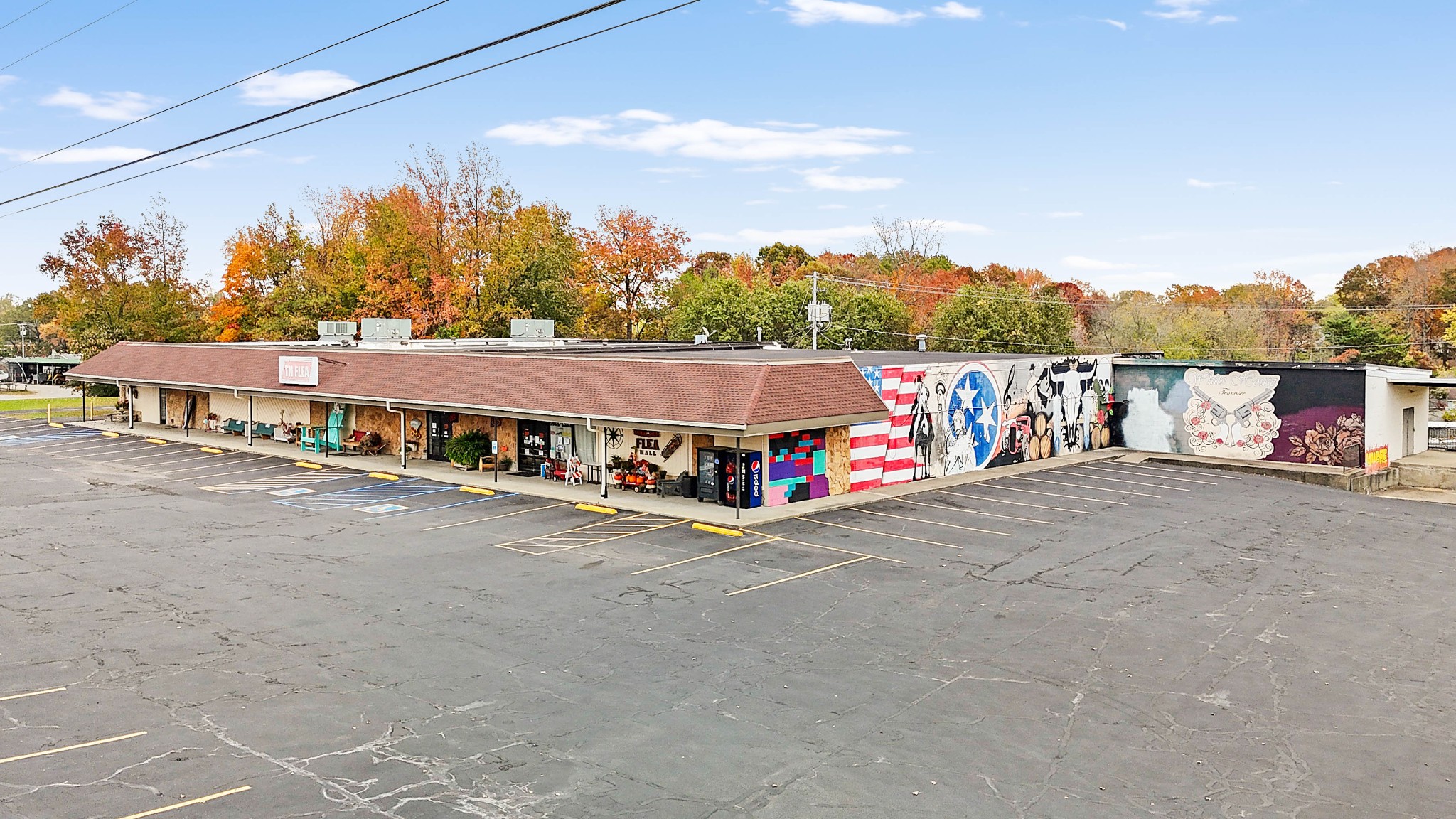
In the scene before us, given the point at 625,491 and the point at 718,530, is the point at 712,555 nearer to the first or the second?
the point at 718,530

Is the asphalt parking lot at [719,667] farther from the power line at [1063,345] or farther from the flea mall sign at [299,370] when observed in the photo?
the power line at [1063,345]

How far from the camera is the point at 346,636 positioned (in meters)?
16.0

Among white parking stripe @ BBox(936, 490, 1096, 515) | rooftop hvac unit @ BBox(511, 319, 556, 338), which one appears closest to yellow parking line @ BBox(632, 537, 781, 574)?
white parking stripe @ BBox(936, 490, 1096, 515)

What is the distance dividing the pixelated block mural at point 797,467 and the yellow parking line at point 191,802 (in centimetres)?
1859

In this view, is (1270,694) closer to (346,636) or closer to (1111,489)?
(346,636)

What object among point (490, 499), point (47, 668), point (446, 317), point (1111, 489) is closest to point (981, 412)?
point (1111, 489)

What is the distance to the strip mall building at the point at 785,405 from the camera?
27.8m

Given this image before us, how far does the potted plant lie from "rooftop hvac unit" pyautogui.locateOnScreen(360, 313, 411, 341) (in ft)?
52.4

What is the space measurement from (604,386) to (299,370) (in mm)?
16952

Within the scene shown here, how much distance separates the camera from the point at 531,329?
1940 inches

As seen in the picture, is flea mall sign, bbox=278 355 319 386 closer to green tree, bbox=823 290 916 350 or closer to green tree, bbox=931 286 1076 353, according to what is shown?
green tree, bbox=823 290 916 350

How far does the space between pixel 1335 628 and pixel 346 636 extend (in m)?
17.1

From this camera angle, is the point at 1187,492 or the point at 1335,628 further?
the point at 1187,492

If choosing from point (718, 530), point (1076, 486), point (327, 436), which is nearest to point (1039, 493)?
point (1076, 486)
